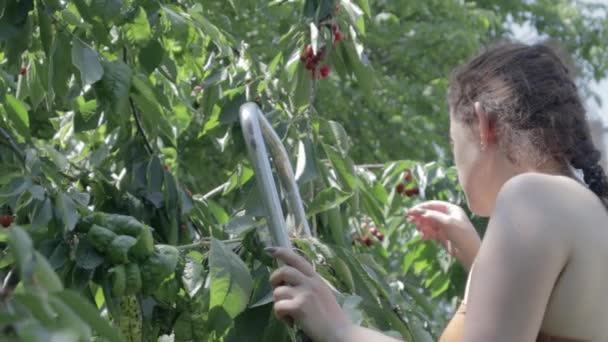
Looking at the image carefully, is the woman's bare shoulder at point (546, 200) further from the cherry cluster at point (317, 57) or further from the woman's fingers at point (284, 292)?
the cherry cluster at point (317, 57)

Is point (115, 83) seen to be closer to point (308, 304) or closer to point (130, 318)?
point (130, 318)

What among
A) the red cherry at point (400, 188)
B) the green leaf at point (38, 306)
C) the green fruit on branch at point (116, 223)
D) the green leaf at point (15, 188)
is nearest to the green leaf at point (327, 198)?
the green fruit on branch at point (116, 223)

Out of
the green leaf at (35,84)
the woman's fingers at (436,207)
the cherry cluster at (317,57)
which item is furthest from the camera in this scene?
the cherry cluster at (317,57)

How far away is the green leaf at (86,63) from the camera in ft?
10.1

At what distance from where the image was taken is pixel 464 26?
12.1 metres

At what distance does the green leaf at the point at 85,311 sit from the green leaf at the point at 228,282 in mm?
999

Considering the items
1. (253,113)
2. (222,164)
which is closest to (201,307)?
(253,113)

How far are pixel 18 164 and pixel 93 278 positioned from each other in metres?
0.71

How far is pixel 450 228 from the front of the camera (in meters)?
2.75

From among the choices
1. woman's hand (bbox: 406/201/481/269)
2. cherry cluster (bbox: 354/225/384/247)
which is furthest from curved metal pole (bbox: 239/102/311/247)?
cherry cluster (bbox: 354/225/384/247)

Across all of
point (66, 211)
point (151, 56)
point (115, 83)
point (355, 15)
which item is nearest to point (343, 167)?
point (355, 15)

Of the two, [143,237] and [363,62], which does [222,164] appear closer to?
[363,62]

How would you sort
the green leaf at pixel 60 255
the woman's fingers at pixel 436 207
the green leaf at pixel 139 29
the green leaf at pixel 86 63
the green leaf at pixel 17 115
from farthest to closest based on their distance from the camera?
the green leaf at pixel 139 29 → the green leaf at pixel 17 115 → the green leaf at pixel 86 63 → the woman's fingers at pixel 436 207 → the green leaf at pixel 60 255

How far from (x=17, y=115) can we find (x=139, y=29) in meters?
0.44
